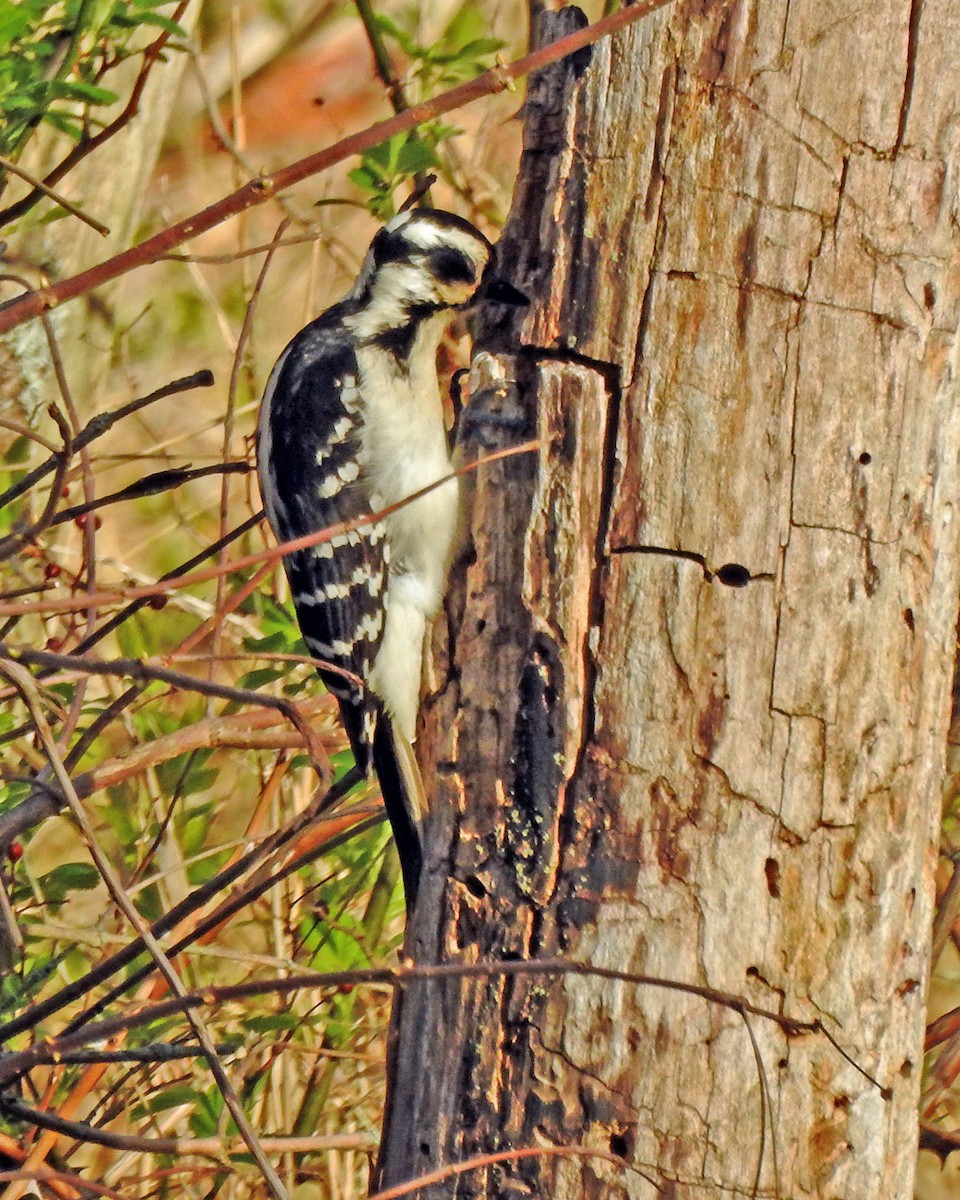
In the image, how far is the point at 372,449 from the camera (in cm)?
267

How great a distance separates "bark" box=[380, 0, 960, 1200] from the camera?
1.91 m

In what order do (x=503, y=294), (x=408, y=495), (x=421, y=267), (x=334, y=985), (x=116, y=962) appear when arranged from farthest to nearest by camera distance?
(x=421, y=267)
(x=408, y=495)
(x=503, y=294)
(x=116, y=962)
(x=334, y=985)

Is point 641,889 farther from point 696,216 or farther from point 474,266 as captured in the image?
point 474,266

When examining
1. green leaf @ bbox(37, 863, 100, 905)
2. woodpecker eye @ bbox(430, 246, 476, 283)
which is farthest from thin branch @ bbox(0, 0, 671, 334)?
green leaf @ bbox(37, 863, 100, 905)

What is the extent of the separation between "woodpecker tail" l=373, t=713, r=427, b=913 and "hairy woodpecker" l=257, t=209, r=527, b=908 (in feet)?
0.27

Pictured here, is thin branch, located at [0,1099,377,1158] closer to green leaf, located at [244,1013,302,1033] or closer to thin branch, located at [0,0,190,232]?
green leaf, located at [244,1013,302,1033]

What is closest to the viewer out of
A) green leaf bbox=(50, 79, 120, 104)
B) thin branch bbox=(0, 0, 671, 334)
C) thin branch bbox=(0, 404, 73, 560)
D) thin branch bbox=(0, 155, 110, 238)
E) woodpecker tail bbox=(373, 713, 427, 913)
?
thin branch bbox=(0, 0, 671, 334)

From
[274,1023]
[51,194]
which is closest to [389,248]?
[51,194]

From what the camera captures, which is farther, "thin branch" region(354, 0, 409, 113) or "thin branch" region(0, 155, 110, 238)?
"thin branch" region(354, 0, 409, 113)

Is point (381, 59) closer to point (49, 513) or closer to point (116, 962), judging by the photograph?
point (49, 513)

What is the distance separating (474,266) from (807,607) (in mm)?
844

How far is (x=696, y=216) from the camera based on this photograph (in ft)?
6.51

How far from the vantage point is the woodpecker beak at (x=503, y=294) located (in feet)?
6.98

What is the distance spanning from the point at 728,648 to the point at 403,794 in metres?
0.56
